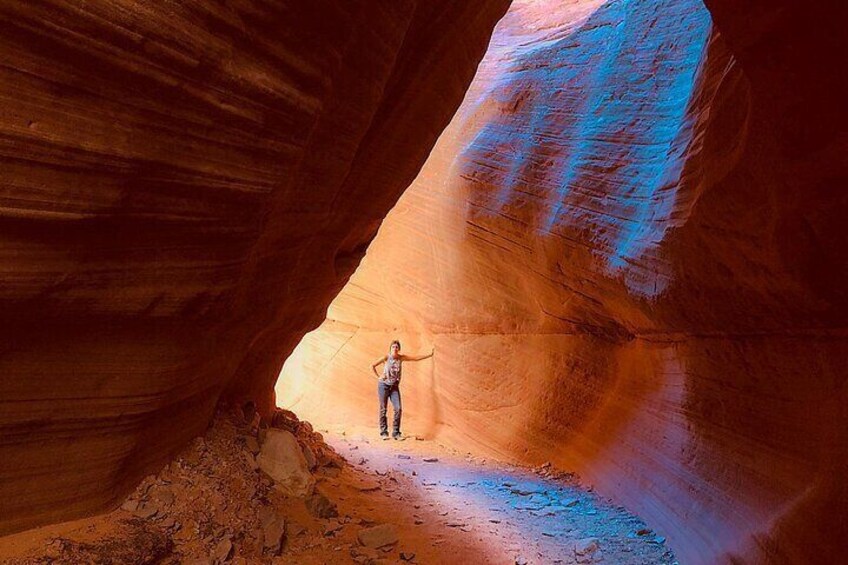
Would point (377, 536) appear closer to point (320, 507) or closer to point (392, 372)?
point (320, 507)

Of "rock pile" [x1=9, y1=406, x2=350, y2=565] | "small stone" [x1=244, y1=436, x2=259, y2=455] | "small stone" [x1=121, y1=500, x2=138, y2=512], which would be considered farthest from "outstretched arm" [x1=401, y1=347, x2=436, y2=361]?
→ "small stone" [x1=121, y1=500, x2=138, y2=512]

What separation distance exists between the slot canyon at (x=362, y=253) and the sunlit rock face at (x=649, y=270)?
3 centimetres

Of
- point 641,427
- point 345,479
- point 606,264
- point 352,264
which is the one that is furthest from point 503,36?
point 345,479

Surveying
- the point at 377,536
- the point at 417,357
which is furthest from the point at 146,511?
the point at 417,357

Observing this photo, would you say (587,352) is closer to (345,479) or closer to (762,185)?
(345,479)

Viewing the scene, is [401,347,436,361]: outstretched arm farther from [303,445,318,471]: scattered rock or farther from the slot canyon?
[303,445,318,471]: scattered rock

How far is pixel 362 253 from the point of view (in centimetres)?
648

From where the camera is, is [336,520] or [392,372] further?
[392,372]

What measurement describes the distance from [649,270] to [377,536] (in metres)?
3.78

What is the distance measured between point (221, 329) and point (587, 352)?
5990mm

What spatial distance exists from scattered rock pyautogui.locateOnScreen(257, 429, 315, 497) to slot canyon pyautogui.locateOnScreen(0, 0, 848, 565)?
0.08 ft

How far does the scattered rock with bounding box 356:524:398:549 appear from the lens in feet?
14.6

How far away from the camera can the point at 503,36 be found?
36.3 ft

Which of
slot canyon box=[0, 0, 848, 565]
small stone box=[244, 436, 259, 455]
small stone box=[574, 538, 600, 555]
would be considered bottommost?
small stone box=[574, 538, 600, 555]
